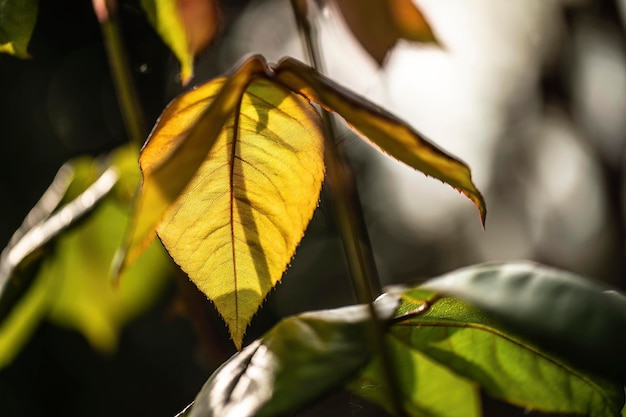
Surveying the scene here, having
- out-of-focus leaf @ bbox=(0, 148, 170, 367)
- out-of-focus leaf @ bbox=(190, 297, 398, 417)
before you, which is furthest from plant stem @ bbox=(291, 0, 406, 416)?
out-of-focus leaf @ bbox=(0, 148, 170, 367)

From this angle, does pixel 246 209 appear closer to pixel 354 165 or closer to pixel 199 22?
pixel 199 22

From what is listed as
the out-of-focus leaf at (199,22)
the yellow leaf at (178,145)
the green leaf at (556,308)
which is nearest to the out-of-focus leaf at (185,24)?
the out-of-focus leaf at (199,22)

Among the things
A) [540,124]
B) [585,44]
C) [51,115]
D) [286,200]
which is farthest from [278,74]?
[51,115]

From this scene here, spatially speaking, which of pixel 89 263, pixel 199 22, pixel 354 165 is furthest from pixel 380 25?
pixel 354 165

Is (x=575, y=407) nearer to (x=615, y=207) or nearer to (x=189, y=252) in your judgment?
(x=189, y=252)

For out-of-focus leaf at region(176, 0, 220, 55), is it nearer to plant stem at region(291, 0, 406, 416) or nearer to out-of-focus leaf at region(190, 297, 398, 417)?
plant stem at region(291, 0, 406, 416)
